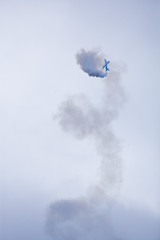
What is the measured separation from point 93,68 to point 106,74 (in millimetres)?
3337

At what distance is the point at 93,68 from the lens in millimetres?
194500

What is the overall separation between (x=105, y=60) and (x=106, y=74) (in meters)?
3.32

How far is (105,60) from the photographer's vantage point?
194125 mm

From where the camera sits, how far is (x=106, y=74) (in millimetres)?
195250

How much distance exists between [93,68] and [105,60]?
327 cm
